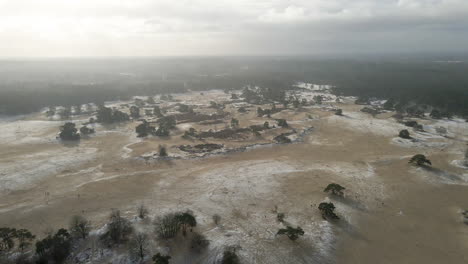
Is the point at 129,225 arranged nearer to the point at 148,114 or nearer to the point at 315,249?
the point at 315,249

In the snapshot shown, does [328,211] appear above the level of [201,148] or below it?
above

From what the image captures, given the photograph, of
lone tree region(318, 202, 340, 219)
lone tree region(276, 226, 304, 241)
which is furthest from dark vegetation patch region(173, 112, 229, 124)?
lone tree region(276, 226, 304, 241)

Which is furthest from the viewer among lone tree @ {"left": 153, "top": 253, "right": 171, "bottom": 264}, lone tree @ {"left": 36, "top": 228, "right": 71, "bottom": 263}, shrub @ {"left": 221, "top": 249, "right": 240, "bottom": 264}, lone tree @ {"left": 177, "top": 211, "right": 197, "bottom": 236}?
lone tree @ {"left": 177, "top": 211, "right": 197, "bottom": 236}

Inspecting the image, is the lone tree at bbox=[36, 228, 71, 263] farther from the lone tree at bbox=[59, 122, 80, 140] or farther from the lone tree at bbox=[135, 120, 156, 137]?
the lone tree at bbox=[59, 122, 80, 140]

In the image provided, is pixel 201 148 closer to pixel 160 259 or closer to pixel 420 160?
pixel 160 259

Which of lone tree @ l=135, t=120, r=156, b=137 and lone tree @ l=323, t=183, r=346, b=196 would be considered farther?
lone tree @ l=135, t=120, r=156, b=137

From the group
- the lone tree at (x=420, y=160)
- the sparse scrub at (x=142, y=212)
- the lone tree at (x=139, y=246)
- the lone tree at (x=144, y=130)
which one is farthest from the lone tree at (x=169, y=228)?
the lone tree at (x=420, y=160)

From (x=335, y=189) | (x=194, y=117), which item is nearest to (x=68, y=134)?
(x=194, y=117)

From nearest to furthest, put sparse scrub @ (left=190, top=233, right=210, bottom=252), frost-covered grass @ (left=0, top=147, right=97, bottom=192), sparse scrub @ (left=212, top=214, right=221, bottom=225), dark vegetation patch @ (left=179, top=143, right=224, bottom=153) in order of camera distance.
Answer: sparse scrub @ (left=190, top=233, right=210, bottom=252) < sparse scrub @ (left=212, top=214, right=221, bottom=225) < frost-covered grass @ (left=0, top=147, right=97, bottom=192) < dark vegetation patch @ (left=179, top=143, right=224, bottom=153)
